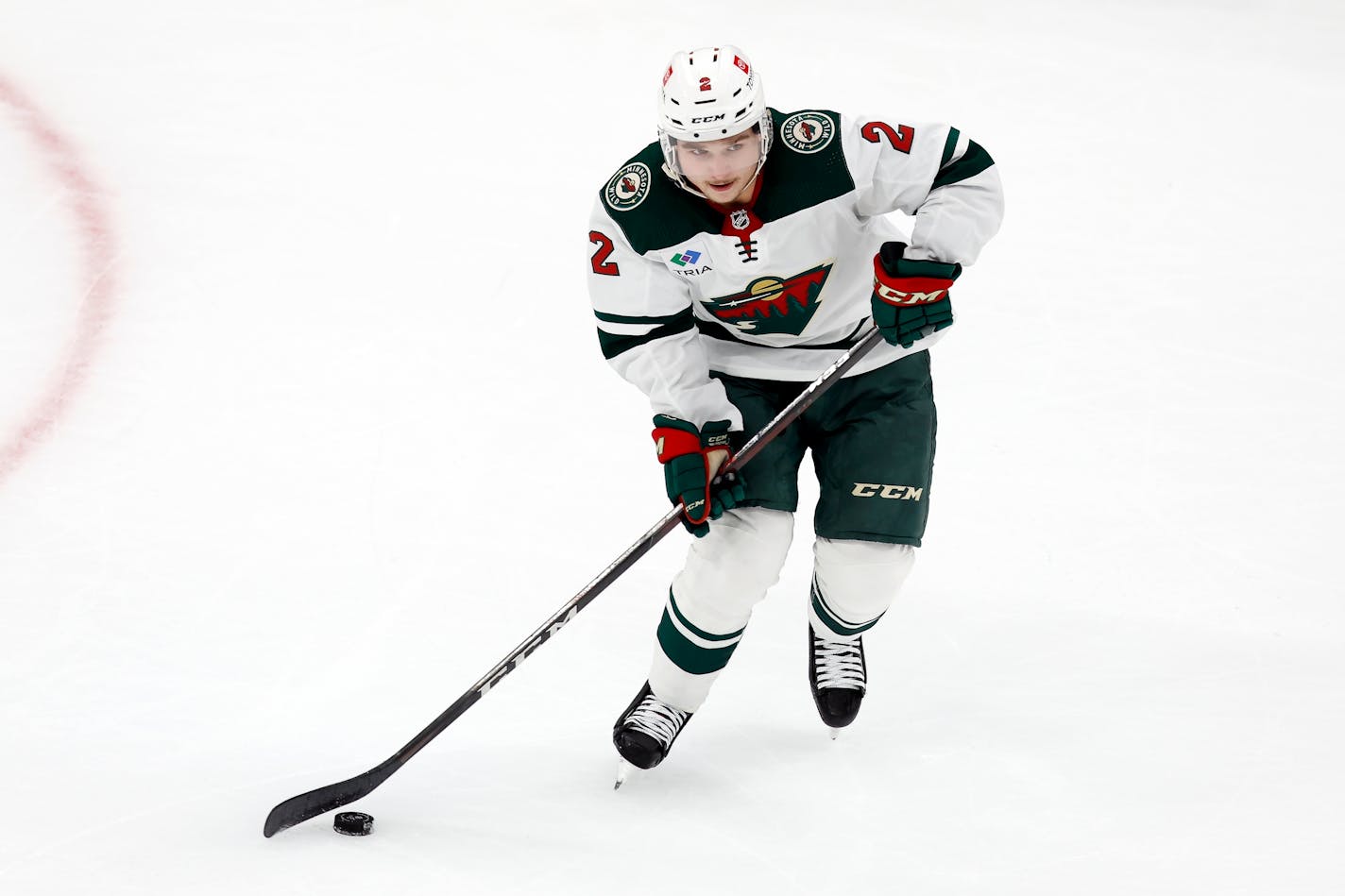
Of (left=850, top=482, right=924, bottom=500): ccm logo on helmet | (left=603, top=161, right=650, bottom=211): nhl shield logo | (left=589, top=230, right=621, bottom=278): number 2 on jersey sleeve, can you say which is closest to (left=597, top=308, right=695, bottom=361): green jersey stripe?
(left=589, top=230, right=621, bottom=278): number 2 on jersey sleeve

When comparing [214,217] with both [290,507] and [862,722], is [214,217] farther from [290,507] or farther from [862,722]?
[862,722]

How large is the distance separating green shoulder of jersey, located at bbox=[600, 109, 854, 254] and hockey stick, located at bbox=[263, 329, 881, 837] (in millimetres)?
308

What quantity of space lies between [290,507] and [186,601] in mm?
382

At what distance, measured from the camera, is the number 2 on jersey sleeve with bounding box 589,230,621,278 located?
2.52 metres

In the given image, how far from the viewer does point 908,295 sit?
7.93 feet

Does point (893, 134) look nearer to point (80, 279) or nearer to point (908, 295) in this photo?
point (908, 295)

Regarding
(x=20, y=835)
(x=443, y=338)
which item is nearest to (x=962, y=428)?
(x=443, y=338)

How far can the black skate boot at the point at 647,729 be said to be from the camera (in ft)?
8.46

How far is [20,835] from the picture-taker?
2438 mm

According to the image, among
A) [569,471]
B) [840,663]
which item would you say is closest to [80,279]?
[569,471]

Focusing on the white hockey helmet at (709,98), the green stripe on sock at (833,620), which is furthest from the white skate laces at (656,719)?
the white hockey helmet at (709,98)

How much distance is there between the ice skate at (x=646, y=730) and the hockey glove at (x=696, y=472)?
384 mm

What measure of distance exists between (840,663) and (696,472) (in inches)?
23.3

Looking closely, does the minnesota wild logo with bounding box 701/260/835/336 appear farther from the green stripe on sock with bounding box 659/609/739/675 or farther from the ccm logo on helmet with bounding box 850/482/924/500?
the green stripe on sock with bounding box 659/609/739/675
